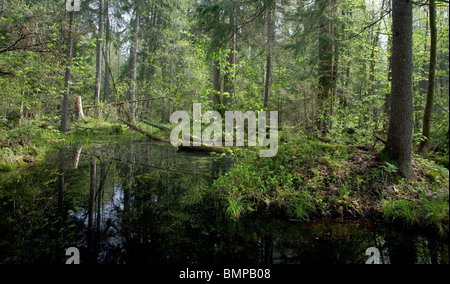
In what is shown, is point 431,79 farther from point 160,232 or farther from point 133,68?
point 133,68

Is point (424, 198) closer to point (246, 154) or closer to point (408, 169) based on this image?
point (408, 169)

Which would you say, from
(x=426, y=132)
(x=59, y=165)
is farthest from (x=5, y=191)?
(x=426, y=132)

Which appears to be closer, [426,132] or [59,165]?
[426,132]

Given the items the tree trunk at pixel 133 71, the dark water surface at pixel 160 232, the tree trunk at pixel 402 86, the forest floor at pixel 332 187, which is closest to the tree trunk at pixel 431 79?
the forest floor at pixel 332 187

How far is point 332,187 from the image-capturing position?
196 inches

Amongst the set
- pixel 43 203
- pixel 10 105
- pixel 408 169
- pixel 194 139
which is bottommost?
pixel 43 203

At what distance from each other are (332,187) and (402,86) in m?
2.52

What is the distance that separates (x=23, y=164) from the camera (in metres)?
7.39

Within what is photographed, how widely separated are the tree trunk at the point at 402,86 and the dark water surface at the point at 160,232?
5.75 feet

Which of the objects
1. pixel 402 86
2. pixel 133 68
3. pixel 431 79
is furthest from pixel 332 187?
pixel 133 68

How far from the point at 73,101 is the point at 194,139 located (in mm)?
11534

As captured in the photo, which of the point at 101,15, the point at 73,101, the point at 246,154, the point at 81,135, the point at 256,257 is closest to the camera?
the point at 256,257

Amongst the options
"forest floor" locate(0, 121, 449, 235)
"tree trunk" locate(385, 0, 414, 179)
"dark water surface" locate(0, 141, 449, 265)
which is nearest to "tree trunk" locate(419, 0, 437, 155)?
"forest floor" locate(0, 121, 449, 235)

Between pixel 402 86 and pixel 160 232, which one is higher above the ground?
pixel 402 86
